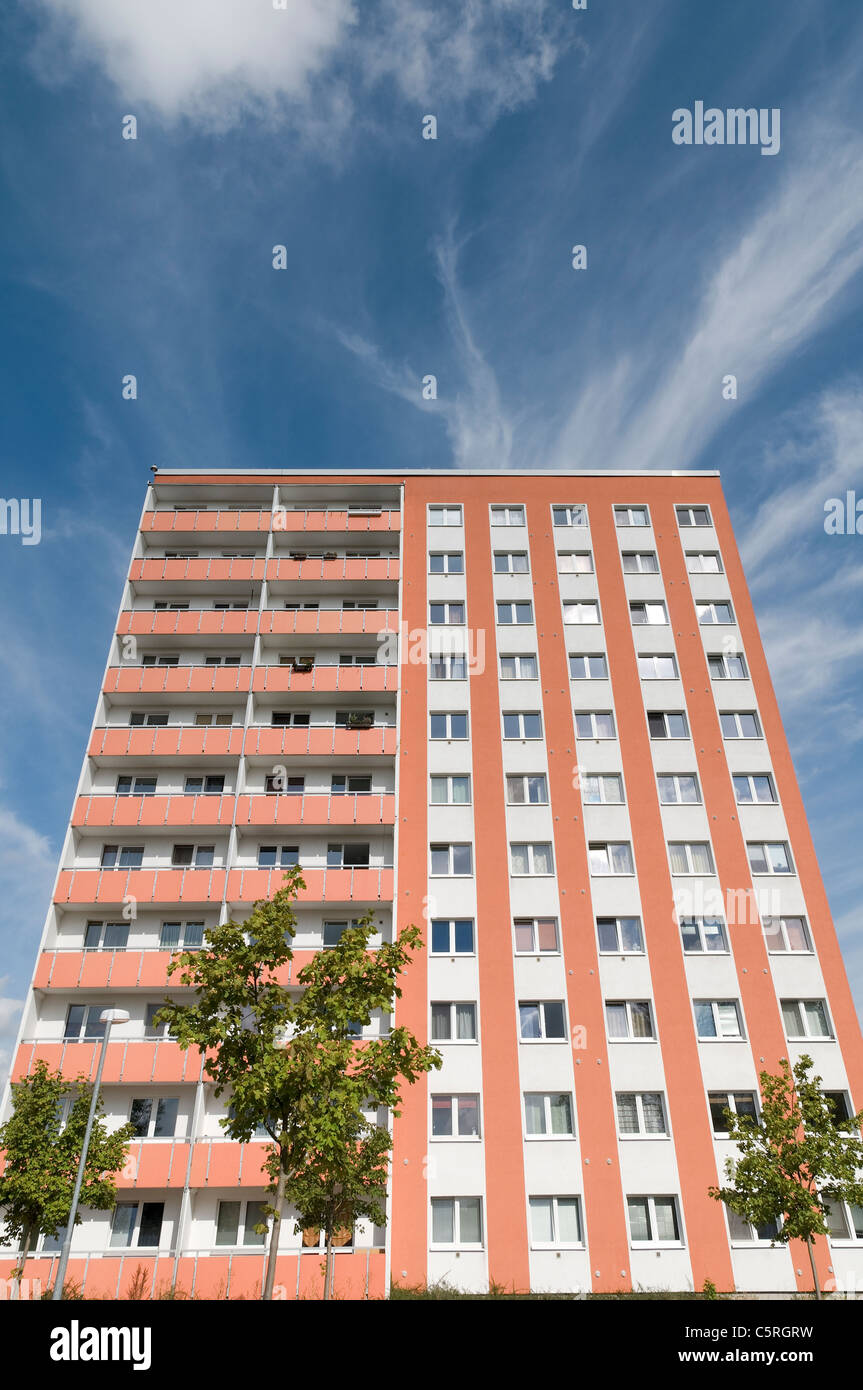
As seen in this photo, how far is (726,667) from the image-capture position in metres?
34.8

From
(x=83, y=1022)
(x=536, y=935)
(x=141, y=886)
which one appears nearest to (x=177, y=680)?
(x=141, y=886)

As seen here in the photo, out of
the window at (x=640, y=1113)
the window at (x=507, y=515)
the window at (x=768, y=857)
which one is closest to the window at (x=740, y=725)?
the window at (x=768, y=857)

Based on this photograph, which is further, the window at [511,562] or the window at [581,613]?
the window at [511,562]

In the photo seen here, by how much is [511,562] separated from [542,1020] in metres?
19.0

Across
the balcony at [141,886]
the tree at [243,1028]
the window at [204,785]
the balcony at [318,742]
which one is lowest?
the tree at [243,1028]

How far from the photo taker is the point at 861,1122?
23.0 metres

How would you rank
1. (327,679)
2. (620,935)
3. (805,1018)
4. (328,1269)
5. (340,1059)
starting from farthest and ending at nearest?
(327,679) < (620,935) < (805,1018) < (328,1269) < (340,1059)

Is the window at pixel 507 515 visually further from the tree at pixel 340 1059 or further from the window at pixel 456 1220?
the window at pixel 456 1220

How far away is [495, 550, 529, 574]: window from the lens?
3725 centimetres

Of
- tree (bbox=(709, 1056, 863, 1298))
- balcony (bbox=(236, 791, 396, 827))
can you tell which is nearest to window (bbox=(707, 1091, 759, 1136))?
tree (bbox=(709, 1056, 863, 1298))

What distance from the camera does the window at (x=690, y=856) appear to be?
30281mm

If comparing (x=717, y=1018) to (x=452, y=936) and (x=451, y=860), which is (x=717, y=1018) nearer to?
(x=452, y=936)

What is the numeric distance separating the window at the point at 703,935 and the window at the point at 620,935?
1.48m
